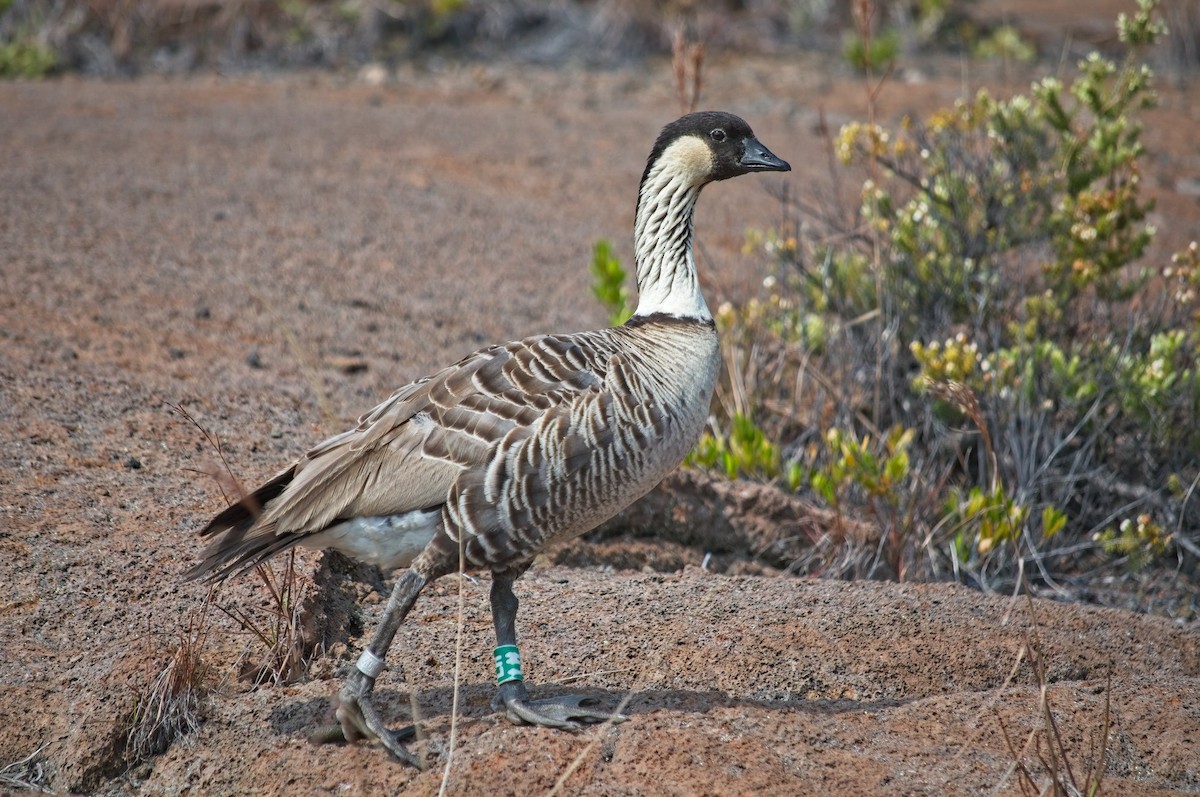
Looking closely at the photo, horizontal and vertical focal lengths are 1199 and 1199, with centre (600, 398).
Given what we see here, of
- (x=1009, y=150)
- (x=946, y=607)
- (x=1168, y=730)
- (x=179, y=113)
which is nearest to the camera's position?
(x=1168, y=730)

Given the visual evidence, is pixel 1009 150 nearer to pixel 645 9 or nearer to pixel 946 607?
pixel 946 607

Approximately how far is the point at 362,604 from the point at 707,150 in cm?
258

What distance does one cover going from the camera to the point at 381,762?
4.25m

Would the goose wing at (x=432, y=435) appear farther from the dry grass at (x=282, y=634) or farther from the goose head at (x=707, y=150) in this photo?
the goose head at (x=707, y=150)

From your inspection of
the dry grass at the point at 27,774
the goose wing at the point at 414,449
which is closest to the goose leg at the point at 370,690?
the goose wing at the point at 414,449

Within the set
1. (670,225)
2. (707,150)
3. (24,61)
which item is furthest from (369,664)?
(24,61)

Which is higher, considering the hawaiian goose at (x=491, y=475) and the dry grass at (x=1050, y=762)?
the hawaiian goose at (x=491, y=475)

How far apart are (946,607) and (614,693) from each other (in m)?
1.78

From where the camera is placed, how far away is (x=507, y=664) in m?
4.53

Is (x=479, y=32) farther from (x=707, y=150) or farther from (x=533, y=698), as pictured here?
(x=533, y=698)

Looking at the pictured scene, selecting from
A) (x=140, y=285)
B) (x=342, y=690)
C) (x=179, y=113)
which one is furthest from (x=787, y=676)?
(x=179, y=113)

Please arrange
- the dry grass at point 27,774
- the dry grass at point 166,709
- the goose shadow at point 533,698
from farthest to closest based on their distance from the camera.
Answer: the goose shadow at point 533,698 < the dry grass at point 166,709 < the dry grass at point 27,774

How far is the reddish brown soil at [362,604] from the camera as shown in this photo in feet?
14.1

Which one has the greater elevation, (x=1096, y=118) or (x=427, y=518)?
(x=1096, y=118)
